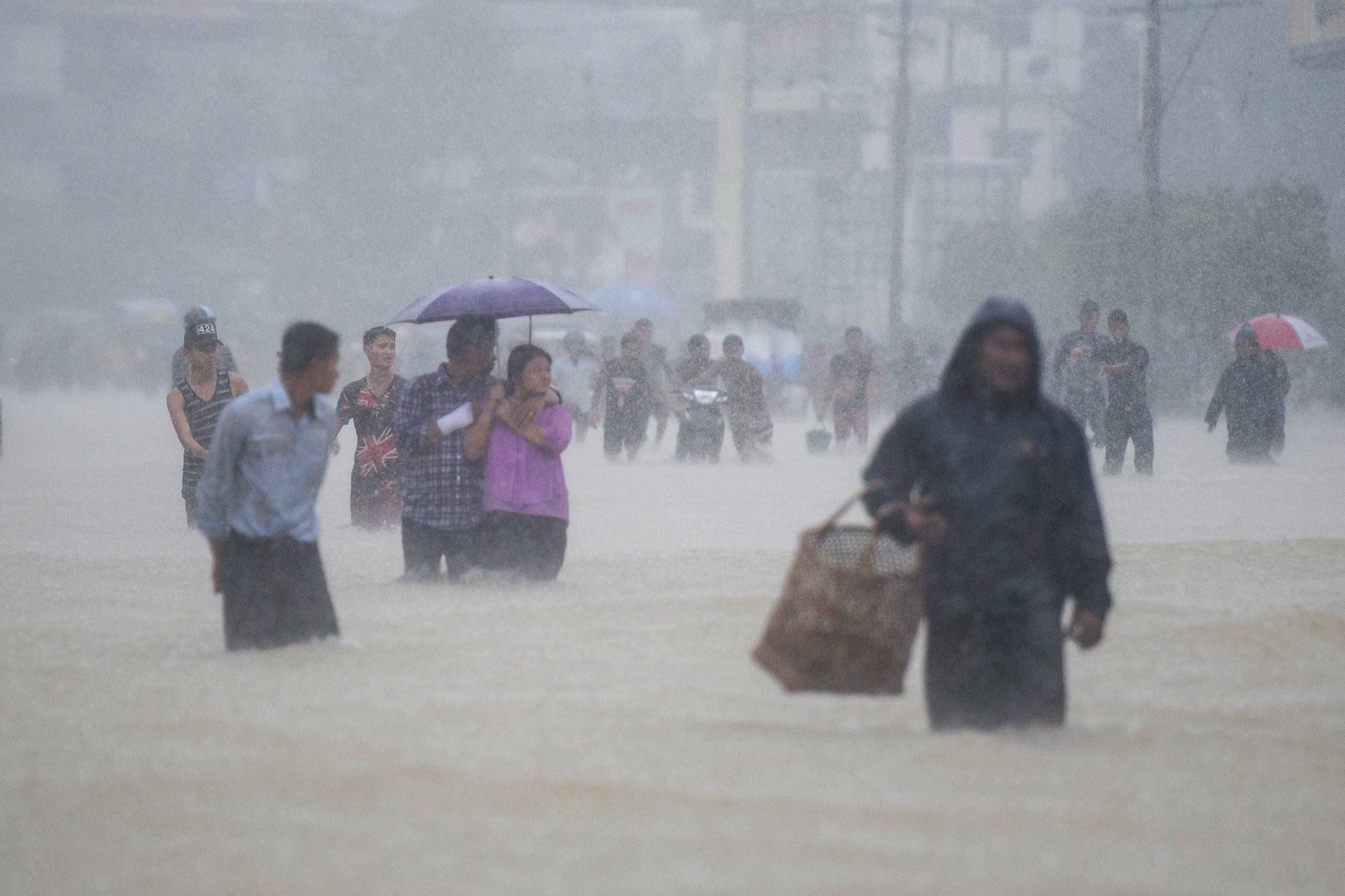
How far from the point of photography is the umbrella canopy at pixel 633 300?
41750 mm

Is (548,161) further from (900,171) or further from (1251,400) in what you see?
(1251,400)

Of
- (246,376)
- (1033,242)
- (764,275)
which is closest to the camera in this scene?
(246,376)

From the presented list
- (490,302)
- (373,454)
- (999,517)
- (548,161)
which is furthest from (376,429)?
(548,161)

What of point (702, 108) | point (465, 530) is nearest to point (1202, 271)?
point (465, 530)

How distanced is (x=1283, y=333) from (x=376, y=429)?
39.6ft

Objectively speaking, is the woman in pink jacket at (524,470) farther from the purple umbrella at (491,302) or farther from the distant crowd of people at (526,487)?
the purple umbrella at (491,302)

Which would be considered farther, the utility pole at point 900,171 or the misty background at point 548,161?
the misty background at point 548,161

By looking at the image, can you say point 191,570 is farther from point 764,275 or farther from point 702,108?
point 702,108

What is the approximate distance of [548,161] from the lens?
6047 cm

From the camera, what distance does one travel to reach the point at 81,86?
67312 millimetres

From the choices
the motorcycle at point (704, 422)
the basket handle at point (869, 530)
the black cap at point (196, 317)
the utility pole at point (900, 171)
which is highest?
the utility pole at point (900, 171)

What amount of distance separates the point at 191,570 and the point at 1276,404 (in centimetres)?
1243

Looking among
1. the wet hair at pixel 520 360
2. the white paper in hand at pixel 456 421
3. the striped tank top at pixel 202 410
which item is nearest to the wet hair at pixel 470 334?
the wet hair at pixel 520 360

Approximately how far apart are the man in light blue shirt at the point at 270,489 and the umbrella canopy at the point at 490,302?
80.1 inches
